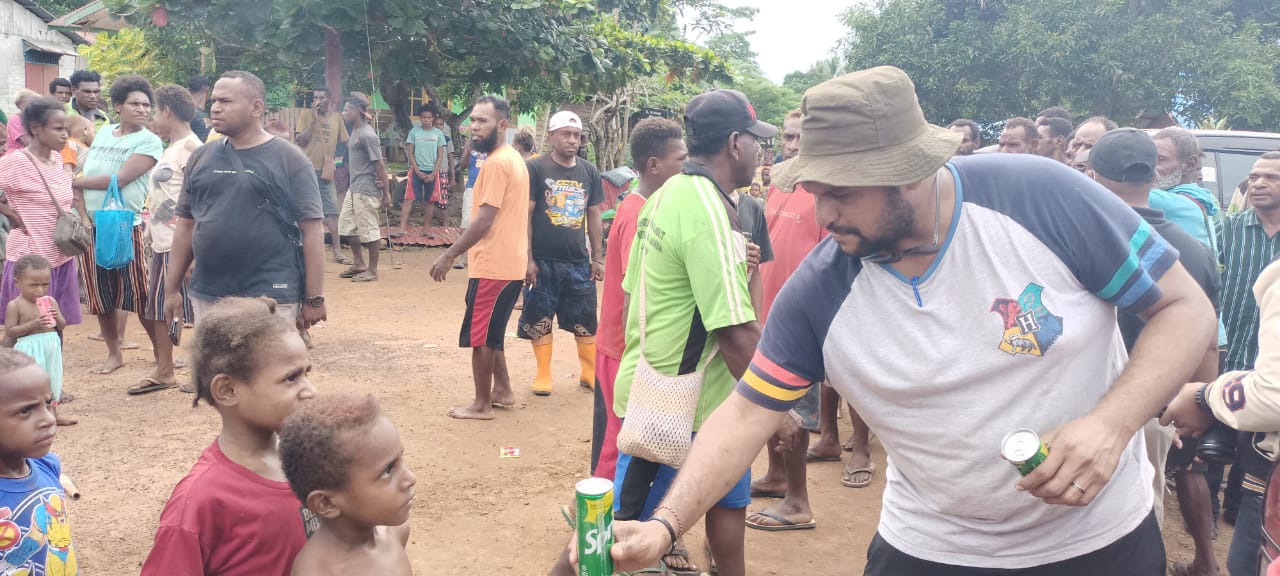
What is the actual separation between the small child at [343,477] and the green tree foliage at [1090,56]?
59.0 ft

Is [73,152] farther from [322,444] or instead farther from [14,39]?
[14,39]

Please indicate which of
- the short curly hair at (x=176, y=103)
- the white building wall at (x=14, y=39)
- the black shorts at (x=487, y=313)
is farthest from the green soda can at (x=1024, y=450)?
the white building wall at (x=14, y=39)

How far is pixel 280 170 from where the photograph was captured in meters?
4.87

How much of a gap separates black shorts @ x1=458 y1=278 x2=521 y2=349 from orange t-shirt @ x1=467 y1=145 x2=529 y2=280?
0.23 ft

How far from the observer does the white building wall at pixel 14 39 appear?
2825cm

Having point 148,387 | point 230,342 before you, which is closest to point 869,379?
point 230,342

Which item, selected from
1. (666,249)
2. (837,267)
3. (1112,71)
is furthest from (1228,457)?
(1112,71)

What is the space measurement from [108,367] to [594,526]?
255 inches

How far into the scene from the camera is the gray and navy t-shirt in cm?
199

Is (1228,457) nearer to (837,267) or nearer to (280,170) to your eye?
(837,267)

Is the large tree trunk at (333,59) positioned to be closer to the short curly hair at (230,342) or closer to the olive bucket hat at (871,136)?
the short curly hair at (230,342)

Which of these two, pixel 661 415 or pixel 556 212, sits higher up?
pixel 556 212

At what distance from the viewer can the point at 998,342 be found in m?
2.00

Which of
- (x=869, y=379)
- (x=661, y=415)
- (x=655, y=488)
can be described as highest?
(x=869, y=379)
